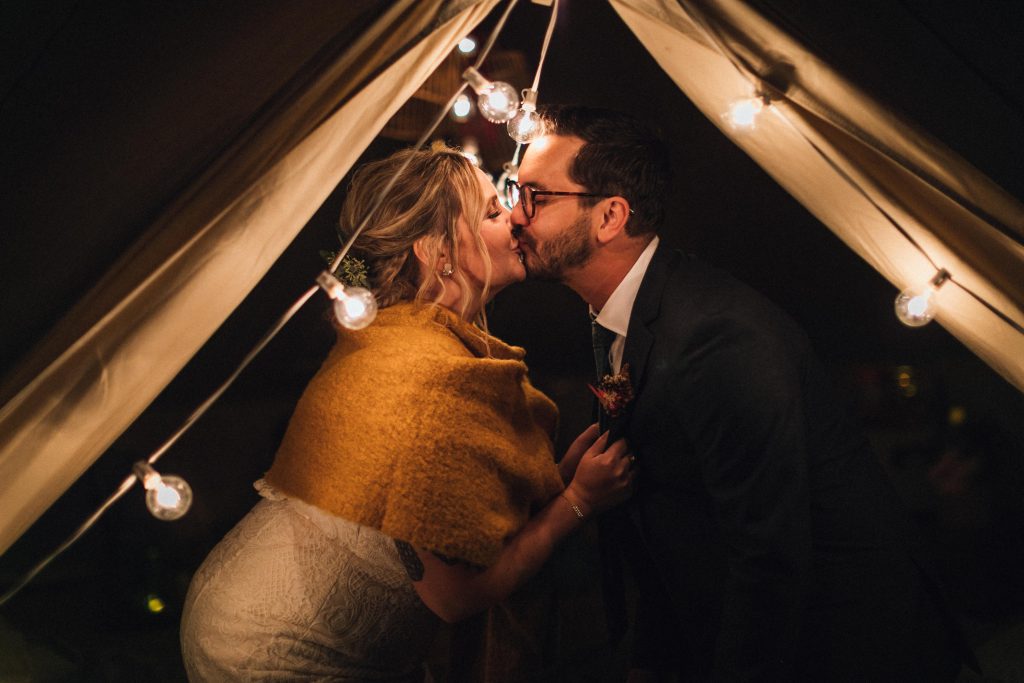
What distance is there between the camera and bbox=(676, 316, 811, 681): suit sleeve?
1533 mm

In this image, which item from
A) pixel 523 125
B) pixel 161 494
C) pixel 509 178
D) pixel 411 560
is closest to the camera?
Answer: pixel 161 494

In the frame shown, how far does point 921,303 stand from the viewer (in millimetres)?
1543

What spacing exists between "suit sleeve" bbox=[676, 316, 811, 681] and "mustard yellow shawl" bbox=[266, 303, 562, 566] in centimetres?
54

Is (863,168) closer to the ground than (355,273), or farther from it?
farther from it

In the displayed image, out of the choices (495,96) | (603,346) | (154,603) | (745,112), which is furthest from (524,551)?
(154,603)

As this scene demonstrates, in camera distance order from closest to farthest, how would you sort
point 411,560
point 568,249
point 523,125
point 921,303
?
point 921,303
point 411,560
point 523,125
point 568,249

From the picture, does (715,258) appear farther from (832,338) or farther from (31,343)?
(31,343)

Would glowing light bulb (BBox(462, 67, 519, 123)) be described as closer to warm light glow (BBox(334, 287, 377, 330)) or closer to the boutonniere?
warm light glow (BBox(334, 287, 377, 330))

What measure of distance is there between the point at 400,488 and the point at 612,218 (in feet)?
3.60

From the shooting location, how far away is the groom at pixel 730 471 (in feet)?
5.12

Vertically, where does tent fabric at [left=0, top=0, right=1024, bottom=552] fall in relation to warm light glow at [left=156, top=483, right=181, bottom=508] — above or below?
above

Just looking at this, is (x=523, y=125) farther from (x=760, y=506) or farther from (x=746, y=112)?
(x=760, y=506)

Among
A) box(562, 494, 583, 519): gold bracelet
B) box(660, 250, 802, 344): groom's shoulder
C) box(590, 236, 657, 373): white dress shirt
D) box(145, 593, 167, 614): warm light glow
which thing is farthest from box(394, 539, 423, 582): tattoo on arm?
box(145, 593, 167, 614): warm light glow

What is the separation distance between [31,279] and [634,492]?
161cm
